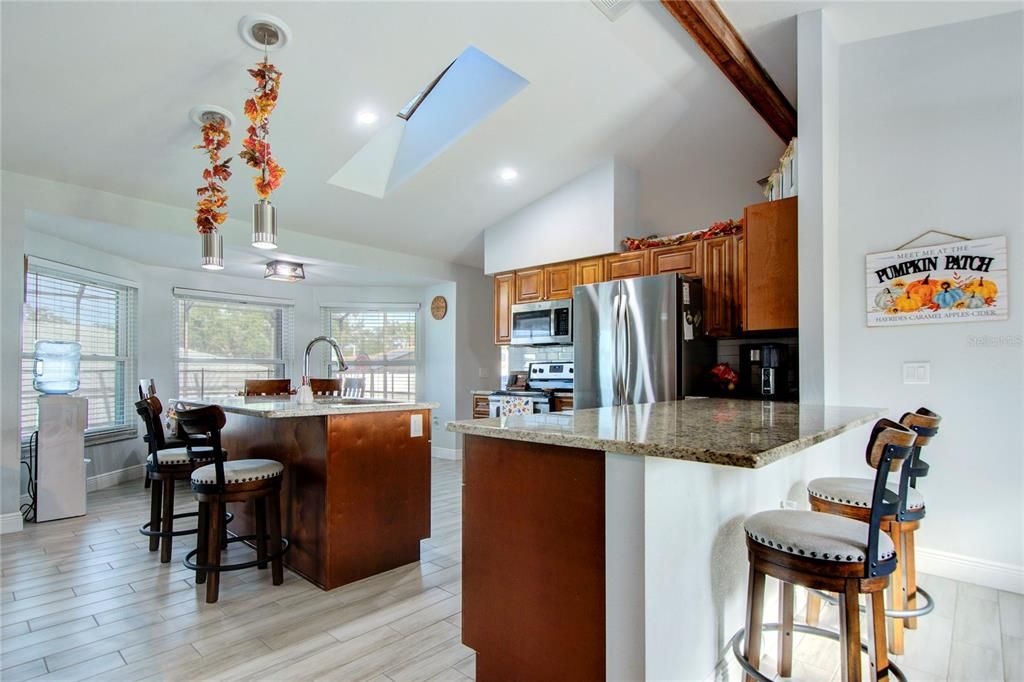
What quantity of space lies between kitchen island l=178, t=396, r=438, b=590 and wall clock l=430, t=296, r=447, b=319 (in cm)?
347

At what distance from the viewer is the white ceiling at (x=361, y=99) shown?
2588mm

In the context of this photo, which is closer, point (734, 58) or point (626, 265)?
point (734, 58)

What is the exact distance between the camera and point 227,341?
5.96m

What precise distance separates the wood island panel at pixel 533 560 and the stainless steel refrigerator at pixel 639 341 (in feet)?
7.91

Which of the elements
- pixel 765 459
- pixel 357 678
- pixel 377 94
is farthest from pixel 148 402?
pixel 765 459

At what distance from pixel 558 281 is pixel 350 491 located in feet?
9.64

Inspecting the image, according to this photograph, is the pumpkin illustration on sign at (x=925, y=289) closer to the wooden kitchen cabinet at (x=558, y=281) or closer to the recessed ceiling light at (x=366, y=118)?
the wooden kitchen cabinet at (x=558, y=281)

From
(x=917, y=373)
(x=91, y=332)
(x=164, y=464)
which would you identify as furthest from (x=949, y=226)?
(x=91, y=332)

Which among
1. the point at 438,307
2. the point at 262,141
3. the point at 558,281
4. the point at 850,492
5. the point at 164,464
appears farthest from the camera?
the point at 438,307

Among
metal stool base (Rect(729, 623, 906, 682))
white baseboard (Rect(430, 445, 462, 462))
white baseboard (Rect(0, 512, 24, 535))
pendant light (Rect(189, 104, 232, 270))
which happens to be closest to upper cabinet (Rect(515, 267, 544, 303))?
white baseboard (Rect(430, 445, 462, 462))

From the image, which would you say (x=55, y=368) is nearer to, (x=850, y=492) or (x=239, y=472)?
(x=239, y=472)

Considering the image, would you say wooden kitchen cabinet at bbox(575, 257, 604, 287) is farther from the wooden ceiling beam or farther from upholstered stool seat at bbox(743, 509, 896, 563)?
upholstered stool seat at bbox(743, 509, 896, 563)

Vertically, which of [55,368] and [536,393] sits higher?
[55,368]

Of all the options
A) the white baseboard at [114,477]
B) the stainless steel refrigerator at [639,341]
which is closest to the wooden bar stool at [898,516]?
the stainless steel refrigerator at [639,341]
